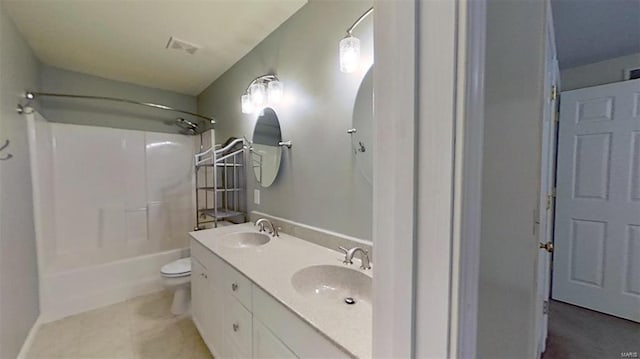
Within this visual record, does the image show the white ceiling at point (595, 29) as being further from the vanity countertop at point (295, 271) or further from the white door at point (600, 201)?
the vanity countertop at point (295, 271)

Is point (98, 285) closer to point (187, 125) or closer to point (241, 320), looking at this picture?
point (187, 125)

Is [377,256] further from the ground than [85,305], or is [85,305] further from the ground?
[377,256]

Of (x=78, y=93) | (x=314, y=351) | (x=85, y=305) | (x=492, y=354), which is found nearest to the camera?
(x=492, y=354)

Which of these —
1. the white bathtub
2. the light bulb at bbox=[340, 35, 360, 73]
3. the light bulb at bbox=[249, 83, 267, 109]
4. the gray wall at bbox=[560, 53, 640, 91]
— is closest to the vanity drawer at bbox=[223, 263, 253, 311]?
the light bulb at bbox=[340, 35, 360, 73]

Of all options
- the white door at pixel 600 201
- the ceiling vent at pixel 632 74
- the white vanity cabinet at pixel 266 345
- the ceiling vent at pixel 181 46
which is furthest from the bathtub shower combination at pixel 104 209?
the ceiling vent at pixel 632 74

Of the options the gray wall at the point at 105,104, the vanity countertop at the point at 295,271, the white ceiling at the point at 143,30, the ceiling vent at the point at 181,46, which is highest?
the white ceiling at the point at 143,30

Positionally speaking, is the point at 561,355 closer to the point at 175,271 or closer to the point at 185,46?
the point at 175,271

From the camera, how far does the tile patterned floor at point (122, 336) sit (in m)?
1.79

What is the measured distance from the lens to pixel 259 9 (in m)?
1.70

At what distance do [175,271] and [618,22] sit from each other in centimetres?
374

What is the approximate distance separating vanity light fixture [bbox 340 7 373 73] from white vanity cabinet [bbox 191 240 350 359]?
1119mm

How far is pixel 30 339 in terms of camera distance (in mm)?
1896

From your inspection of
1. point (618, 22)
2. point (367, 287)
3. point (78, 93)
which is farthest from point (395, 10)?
point (78, 93)

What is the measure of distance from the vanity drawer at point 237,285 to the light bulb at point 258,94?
1241 millimetres
